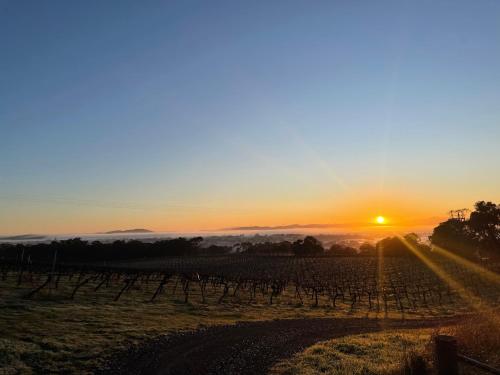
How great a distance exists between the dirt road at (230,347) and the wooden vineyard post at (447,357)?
376 inches

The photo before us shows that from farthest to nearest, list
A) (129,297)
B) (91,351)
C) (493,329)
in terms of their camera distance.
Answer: (129,297) → (91,351) → (493,329)

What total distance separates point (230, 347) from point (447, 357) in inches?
605

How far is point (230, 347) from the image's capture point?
75.5 ft

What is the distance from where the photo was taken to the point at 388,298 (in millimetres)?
58500

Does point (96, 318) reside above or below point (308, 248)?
below

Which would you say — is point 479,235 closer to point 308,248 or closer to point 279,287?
point 308,248

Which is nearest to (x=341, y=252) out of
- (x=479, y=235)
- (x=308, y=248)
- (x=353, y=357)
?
(x=308, y=248)

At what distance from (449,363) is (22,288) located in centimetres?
4944

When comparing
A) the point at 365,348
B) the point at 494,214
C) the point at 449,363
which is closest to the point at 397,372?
the point at 449,363

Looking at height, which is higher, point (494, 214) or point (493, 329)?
point (494, 214)

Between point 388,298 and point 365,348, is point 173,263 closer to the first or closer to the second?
point 388,298

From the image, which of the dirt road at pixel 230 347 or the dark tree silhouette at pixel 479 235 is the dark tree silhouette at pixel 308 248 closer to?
the dark tree silhouette at pixel 479 235

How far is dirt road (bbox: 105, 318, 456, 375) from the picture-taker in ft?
61.2

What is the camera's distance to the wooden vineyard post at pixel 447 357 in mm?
9578
